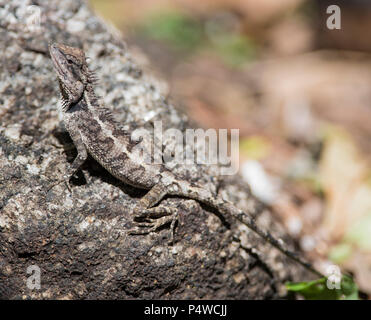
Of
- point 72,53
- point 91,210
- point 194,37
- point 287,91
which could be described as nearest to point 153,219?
point 91,210

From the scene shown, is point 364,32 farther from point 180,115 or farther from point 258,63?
point 180,115

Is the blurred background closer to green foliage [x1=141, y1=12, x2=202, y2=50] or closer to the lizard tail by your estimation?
green foliage [x1=141, y1=12, x2=202, y2=50]

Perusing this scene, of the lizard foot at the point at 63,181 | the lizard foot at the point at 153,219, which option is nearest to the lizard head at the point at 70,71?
the lizard foot at the point at 63,181

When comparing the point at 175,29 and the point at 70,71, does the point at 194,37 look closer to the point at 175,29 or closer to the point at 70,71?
the point at 175,29

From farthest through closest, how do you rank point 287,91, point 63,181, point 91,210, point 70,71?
point 287,91 → point 70,71 → point 63,181 → point 91,210

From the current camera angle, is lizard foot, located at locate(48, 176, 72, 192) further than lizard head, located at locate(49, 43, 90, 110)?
No

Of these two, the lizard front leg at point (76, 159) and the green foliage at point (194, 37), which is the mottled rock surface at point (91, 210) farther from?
the green foliage at point (194, 37)

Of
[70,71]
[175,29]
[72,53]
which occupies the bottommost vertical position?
[70,71]

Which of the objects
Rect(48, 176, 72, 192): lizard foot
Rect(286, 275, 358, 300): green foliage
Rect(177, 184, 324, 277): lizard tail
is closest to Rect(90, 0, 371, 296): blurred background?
Rect(286, 275, 358, 300): green foliage
